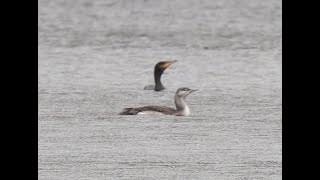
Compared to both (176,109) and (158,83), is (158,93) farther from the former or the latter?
A: (176,109)

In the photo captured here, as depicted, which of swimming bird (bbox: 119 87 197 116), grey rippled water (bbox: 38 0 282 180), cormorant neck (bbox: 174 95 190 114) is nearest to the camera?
grey rippled water (bbox: 38 0 282 180)

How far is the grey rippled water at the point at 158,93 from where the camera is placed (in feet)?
28.0

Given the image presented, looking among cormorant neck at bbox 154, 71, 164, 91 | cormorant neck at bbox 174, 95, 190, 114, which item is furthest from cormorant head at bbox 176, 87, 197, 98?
cormorant neck at bbox 154, 71, 164, 91

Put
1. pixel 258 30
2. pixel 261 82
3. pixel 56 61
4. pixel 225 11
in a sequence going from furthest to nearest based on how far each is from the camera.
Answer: pixel 225 11 < pixel 258 30 < pixel 56 61 < pixel 261 82

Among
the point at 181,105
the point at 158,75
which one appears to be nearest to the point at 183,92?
the point at 181,105

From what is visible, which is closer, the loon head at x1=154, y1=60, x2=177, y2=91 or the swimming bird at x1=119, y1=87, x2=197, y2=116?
the swimming bird at x1=119, y1=87, x2=197, y2=116

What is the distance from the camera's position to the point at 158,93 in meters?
12.8

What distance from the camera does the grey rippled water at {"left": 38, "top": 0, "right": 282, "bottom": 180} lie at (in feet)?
28.0

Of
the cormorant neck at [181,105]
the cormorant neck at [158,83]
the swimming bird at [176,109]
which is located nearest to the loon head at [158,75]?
the cormorant neck at [158,83]

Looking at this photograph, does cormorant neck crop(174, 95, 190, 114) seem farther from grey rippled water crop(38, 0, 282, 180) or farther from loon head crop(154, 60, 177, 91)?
loon head crop(154, 60, 177, 91)
